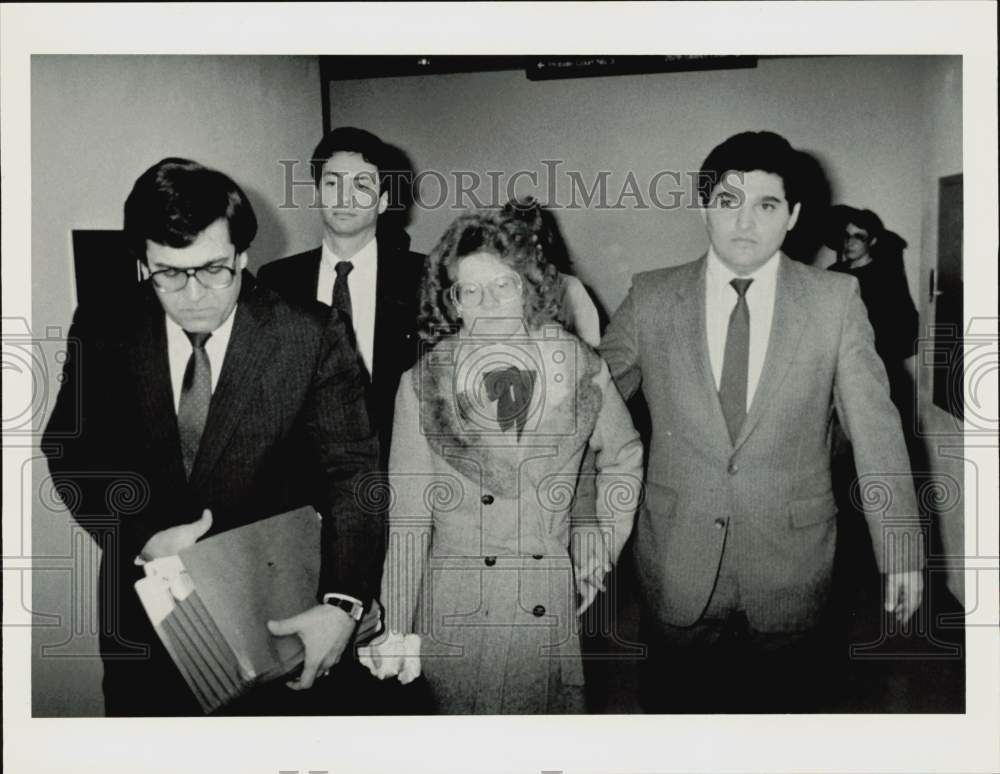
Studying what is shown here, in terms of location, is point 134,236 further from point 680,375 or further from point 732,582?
point 732,582

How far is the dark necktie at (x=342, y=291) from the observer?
2068 millimetres

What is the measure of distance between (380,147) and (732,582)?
1.17 meters

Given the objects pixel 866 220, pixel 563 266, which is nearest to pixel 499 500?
pixel 563 266

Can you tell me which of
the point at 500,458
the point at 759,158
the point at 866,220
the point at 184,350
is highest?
the point at 759,158

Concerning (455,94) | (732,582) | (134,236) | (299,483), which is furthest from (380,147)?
(732,582)

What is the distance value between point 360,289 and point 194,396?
41cm

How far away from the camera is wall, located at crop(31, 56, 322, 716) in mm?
2061

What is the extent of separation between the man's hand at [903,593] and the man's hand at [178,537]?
145 cm

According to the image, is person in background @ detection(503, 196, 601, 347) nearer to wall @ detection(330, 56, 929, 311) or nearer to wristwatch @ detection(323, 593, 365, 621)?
wall @ detection(330, 56, 929, 311)

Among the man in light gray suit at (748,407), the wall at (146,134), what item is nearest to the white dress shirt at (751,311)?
the man in light gray suit at (748,407)

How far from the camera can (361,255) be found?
6.82 feet

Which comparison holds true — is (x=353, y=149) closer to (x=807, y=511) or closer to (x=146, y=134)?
(x=146, y=134)

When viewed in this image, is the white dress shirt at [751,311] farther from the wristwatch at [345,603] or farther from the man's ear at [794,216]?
the wristwatch at [345,603]

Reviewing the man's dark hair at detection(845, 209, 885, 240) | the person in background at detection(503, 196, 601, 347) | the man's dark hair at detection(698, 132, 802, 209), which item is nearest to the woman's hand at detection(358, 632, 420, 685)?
the person in background at detection(503, 196, 601, 347)
